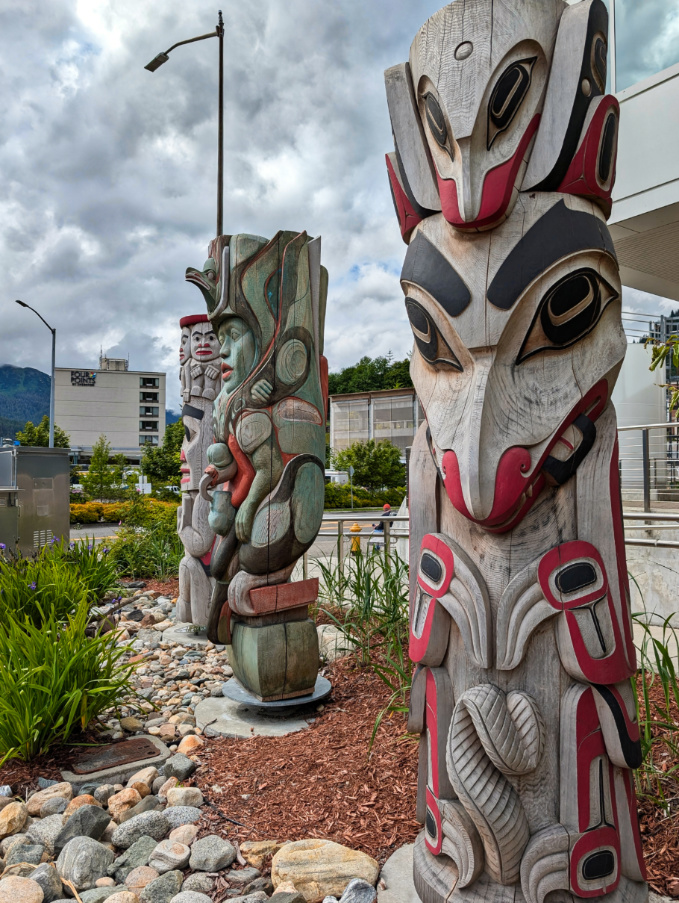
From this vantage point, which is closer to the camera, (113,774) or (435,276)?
(435,276)

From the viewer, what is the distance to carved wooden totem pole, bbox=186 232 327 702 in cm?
417

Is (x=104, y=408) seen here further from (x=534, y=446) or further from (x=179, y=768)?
(x=534, y=446)

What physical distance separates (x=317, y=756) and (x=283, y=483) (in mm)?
1701

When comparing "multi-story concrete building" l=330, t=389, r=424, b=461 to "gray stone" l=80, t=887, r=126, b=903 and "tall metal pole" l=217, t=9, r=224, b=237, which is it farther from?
"gray stone" l=80, t=887, r=126, b=903

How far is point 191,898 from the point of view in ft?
7.53

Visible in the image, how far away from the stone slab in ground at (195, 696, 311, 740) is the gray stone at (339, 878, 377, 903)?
1.73 meters

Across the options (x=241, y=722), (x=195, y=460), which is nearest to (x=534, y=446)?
(x=241, y=722)

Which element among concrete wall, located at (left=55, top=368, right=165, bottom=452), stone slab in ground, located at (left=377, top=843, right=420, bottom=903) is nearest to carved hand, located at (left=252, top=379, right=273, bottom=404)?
stone slab in ground, located at (left=377, top=843, right=420, bottom=903)

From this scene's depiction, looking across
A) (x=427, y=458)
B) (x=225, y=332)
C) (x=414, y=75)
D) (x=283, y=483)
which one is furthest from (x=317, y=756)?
(x=414, y=75)

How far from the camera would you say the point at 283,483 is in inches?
166

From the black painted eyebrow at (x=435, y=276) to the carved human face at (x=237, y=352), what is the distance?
2.42m

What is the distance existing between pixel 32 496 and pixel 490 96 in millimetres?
8304

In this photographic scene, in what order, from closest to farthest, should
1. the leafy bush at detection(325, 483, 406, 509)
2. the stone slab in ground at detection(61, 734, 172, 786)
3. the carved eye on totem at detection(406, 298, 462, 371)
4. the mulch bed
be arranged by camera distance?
1. the carved eye on totem at detection(406, 298, 462, 371)
2. the mulch bed
3. the stone slab in ground at detection(61, 734, 172, 786)
4. the leafy bush at detection(325, 483, 406, 509)

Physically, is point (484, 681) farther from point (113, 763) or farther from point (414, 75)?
point (113, 763)
